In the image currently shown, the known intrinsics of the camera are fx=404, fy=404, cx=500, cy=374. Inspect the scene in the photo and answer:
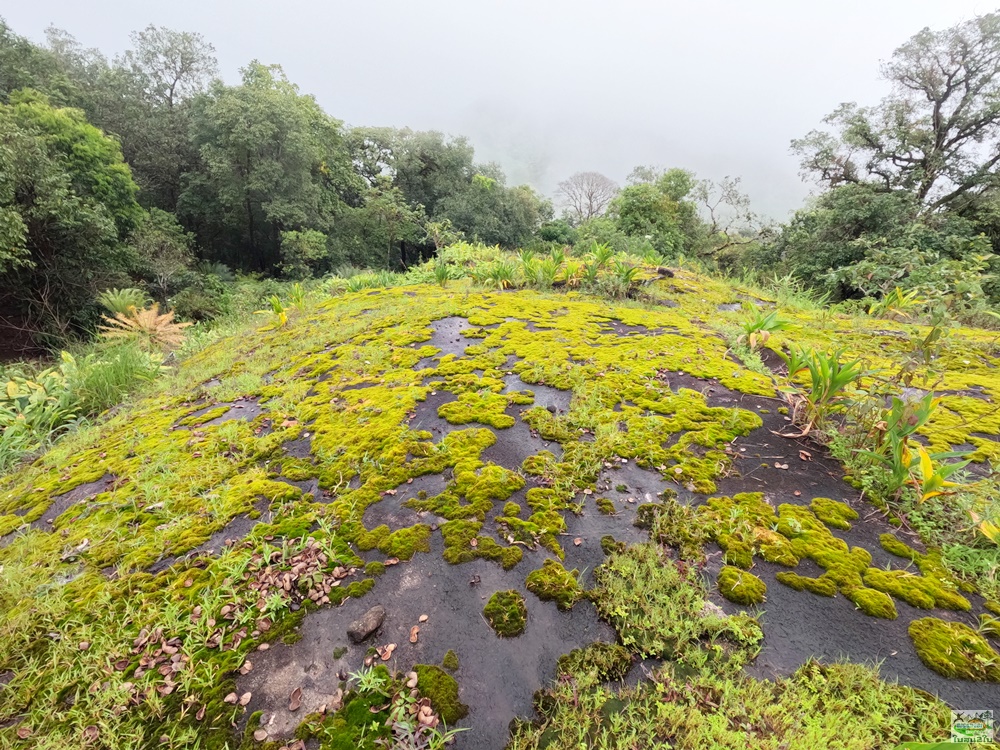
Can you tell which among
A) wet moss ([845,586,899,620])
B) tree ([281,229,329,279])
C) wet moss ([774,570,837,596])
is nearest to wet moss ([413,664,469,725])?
wet moss ([774,570,837,596])

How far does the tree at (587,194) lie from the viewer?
33875 mm

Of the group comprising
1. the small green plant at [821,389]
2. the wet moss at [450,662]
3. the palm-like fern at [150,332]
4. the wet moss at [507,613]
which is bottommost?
the palm-like fern at [150,332]

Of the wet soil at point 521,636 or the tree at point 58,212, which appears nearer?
the wet soil at point 521,636

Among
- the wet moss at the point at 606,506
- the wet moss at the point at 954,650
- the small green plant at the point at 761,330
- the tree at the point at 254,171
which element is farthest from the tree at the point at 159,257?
the wet moss at the point at 954,650

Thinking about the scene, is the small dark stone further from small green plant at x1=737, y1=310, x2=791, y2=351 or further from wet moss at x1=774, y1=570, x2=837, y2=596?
small green plant at x1=737, y1=310, x2=791, y2=351

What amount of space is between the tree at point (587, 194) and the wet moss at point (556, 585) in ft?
115

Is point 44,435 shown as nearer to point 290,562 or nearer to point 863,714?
point 290,562

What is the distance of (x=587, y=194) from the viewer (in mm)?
34094

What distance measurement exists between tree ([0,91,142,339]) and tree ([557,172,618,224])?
2924cm

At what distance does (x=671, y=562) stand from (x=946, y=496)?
1896mm

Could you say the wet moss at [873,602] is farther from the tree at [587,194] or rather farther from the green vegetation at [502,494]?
the tree at [587,194]

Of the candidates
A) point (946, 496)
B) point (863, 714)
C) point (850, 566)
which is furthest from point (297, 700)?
point (946, 496)

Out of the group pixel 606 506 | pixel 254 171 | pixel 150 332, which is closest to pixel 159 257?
pixel 254 171

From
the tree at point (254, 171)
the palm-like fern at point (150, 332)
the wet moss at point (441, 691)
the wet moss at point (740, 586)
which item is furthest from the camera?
the tree at point (254, 171)
